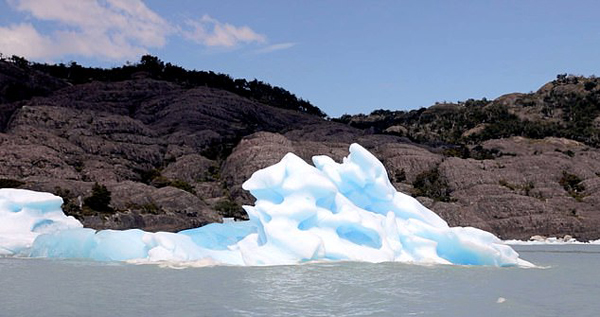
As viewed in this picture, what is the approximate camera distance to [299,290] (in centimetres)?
2477

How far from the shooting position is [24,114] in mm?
115812

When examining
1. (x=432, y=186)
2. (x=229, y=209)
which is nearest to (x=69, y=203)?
(x=229, y=209)

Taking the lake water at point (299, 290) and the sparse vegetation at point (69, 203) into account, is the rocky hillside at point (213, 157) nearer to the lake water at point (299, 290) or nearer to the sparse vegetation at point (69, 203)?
the sparse vegetation at point (69, 203)

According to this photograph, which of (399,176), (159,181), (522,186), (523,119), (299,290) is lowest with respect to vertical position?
(299,290)

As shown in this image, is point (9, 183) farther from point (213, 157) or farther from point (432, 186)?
point (432, 186)

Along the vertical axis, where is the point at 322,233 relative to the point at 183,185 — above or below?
below

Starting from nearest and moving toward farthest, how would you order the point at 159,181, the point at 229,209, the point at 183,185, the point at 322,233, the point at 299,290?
the point at 299,290 → the point at 322,233 → the point at 229,209 → the point at 183,185 → the point at 159,181

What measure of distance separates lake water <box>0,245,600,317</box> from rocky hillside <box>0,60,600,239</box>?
4048cm

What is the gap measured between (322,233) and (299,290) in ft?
32.2

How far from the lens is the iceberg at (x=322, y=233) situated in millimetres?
33656

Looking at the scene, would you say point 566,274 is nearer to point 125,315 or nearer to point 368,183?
point 368,183

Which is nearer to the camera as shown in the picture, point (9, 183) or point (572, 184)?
point (9, 183)

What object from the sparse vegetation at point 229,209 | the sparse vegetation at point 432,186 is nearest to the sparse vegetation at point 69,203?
the sparse vegetation at point 229,209

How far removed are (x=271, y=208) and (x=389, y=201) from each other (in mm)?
6800
